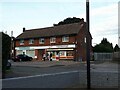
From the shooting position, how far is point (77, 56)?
60406 millimetres

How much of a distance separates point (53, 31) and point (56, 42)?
383 cm

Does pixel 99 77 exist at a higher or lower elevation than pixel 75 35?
lower

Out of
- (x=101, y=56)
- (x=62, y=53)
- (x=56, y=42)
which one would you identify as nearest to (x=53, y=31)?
(x=56, y=42)

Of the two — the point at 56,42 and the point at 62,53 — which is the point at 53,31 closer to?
the point at 56,42

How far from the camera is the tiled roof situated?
62.8m

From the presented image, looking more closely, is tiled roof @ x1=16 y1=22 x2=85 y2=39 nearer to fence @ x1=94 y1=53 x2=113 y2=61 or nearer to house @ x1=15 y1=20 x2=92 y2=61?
house @ x1=15 y1=20 x2=92 y2=61

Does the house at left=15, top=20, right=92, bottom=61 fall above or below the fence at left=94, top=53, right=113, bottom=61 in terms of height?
above

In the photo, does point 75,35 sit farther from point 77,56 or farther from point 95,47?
point 95,47

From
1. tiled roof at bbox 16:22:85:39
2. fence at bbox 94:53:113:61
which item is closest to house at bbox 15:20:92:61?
tiled roof at bbox 16:22:85:39

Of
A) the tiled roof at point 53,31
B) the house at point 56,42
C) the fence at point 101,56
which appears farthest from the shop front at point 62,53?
the fence at point 101,56

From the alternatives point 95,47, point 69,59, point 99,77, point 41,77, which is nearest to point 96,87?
point 99,77

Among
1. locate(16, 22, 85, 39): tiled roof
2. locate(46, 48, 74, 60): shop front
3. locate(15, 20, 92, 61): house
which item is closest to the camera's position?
locate(46, 48, 74, 60): shop front

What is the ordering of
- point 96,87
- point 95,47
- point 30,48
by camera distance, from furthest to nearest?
point 95,47
point 30,48
point 96,87

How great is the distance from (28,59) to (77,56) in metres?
9.85
